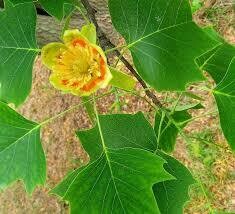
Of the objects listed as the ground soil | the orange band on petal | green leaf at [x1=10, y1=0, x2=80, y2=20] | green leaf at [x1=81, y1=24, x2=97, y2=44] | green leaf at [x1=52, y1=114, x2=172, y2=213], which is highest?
green leaf at [x1=81, y1=24, x2=97, y2=44]

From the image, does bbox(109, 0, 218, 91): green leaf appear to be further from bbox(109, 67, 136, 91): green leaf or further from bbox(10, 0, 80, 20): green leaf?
bbox(10, 0, 80, 20): green leaf

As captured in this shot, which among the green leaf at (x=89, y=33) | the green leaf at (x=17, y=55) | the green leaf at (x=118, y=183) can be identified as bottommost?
the green leaf at (x=118, y=183)

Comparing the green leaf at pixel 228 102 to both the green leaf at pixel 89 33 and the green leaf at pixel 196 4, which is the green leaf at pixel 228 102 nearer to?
the green leaf at pixel 89 33

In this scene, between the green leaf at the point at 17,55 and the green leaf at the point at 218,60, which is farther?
the green leaf at the point at 218,60

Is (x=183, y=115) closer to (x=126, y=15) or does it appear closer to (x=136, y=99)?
(x=126, y=15)

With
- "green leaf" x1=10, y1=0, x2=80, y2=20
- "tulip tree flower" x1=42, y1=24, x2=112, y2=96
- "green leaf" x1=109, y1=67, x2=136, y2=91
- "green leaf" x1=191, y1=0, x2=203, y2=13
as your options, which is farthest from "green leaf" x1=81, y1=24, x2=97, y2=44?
"green leaf" x1=191, y1=0, x2=203, y2=13

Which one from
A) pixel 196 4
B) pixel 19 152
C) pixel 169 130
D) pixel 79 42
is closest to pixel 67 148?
pixel 196 4

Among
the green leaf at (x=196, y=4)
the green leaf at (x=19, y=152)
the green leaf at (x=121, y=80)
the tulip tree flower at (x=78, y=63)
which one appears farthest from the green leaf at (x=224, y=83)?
the green leaf at (x=196, y=4)

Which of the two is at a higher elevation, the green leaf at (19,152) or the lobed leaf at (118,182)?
the lobed leaf at (118,182)
